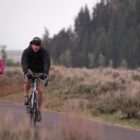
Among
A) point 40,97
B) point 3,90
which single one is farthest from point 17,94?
point 40,97

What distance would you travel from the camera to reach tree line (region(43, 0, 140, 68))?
8119 cm

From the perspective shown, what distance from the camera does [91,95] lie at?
2022cm

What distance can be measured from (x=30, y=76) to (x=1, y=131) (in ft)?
10.8

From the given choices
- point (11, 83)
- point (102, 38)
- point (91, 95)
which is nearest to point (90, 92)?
point (91, 95)

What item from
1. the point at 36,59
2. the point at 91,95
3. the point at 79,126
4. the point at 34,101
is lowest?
the point at 91,95

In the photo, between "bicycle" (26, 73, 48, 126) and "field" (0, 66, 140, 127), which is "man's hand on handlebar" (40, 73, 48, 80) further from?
"field" (0, 66, 140, 127)

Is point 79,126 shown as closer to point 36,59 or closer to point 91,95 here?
point 36,59

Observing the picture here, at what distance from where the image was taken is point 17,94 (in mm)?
22656

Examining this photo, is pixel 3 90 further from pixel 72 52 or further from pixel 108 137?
pixel 72 52

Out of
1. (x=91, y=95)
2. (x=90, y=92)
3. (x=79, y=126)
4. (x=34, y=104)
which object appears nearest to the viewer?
(x=79, y=126)

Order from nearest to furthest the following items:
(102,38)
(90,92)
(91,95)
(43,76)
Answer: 1. (43,76)
2. (91,95)
3. (90,92)
4. (102,38)

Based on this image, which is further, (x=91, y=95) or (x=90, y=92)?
(x=90, y=92)

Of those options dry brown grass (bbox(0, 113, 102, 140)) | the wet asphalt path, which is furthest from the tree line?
dry brown grass (bbox(0, 113, 102, 140))

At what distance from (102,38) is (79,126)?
74.6 meters
